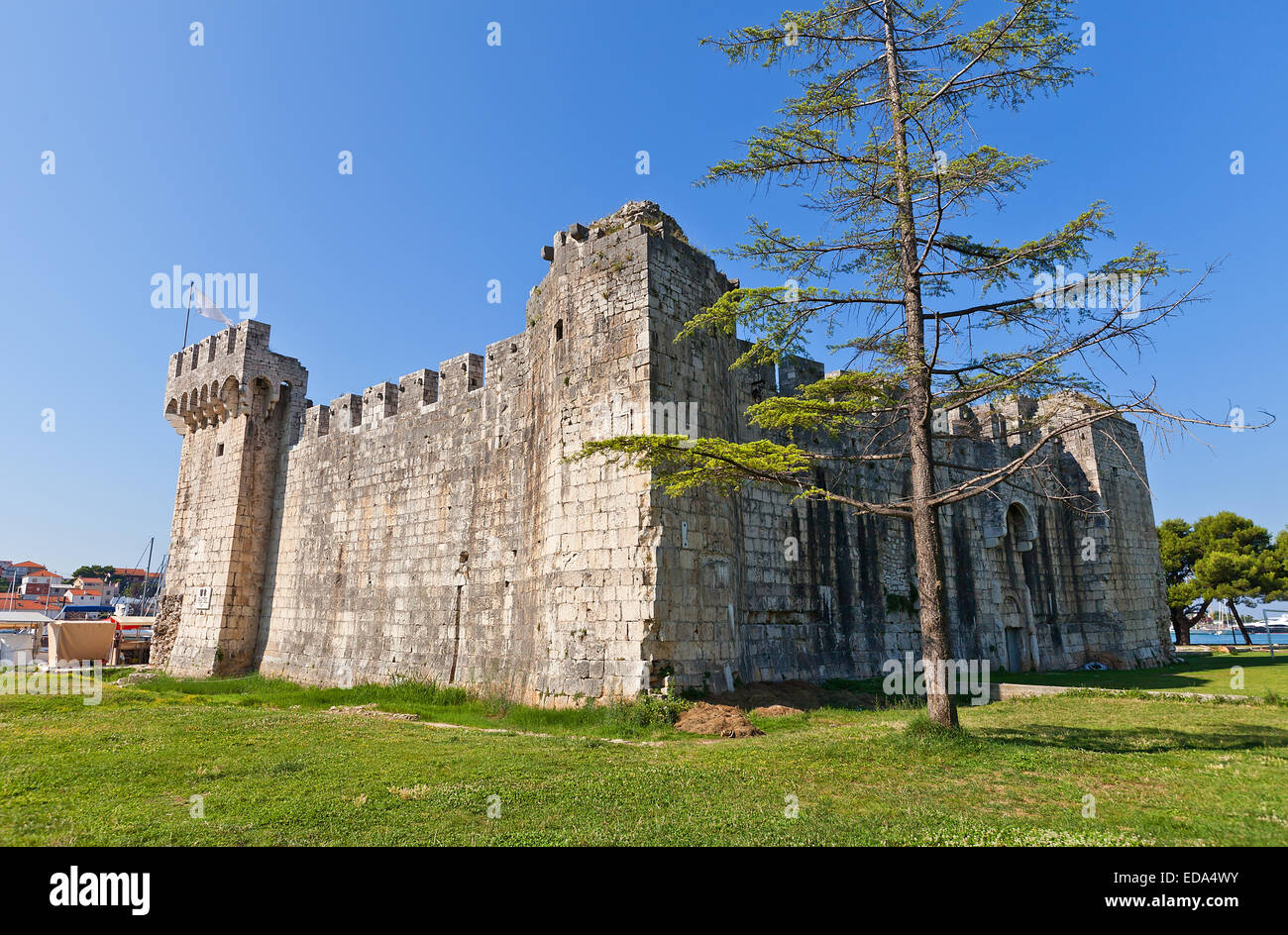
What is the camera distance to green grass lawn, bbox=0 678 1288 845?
5520 millimetres

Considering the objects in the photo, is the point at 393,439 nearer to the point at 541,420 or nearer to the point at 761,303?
the point at 541,420

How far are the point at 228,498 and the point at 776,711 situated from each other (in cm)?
2092

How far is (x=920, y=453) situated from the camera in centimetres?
981

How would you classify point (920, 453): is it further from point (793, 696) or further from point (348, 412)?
point (348, 412)

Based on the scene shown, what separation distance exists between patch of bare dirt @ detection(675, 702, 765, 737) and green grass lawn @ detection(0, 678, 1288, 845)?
0.99 ft

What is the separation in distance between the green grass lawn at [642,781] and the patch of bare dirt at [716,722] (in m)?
0.30

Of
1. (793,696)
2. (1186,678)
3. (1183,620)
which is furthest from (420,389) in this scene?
(1183,620)

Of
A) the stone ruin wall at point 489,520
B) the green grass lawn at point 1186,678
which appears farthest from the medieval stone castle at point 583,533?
the green grass lawn at point 1186,678

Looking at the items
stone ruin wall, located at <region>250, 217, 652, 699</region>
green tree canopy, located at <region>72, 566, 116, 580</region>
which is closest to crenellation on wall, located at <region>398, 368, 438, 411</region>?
stone ruin wall, located at <region>250, 217, 652, 699</region>

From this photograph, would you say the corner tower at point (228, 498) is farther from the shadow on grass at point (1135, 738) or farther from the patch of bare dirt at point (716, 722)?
the shadow on grass at point (1135, 738)

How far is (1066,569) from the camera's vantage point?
85.0ft

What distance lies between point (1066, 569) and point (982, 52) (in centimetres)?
2157

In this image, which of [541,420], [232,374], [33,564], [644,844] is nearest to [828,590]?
[541,420]

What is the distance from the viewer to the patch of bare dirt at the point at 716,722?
10.4 m
